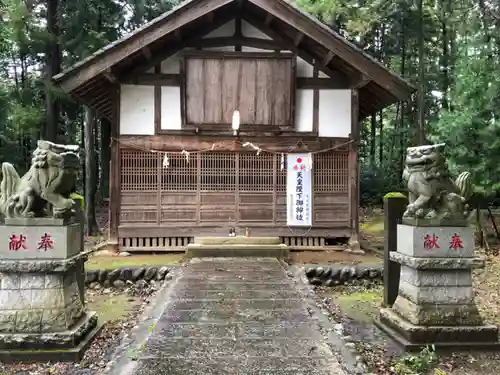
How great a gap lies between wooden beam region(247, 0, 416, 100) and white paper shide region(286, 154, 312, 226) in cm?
269

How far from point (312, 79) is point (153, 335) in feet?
29.2

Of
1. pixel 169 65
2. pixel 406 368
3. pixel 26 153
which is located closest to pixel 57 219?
pixel 406 368

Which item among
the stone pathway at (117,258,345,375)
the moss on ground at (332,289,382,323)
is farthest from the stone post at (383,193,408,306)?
the stone pathway at (117,258,345,375)

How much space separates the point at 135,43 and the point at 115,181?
11.8 ft

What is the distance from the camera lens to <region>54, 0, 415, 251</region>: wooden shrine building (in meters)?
11.5

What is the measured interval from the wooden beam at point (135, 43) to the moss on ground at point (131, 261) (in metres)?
4.34

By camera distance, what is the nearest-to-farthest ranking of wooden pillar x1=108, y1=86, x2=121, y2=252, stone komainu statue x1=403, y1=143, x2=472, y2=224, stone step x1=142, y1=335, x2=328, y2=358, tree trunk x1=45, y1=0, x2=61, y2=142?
stone step x1=142, y1=335, x2=328, y2=358, stone komainu statue x1=403, y1=143, x2=472, y2=224, wooden pillar x1=108, y1=86, x2=121, y2=252, tree trunk x1=45, y1=0, x2=61, y2=142

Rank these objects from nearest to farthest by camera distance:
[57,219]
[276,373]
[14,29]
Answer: [276,373]
[57,219]
[14,29]

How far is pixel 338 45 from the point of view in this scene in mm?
10945

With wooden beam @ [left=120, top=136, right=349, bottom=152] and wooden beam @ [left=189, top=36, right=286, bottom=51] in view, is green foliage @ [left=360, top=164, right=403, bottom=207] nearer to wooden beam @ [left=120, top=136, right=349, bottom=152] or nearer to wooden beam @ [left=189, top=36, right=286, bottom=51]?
wooden beam @ [left=120, top=136, right=349, bottom=152]

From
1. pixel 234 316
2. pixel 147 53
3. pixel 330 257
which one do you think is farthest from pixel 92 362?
pixel 147 53

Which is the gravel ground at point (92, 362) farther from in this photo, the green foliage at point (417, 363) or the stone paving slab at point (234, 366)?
the green foliage at point (417, 363)

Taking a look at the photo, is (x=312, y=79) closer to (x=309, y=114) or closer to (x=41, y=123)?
(x=309, y=114)

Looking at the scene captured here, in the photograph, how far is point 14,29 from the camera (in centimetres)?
1338
